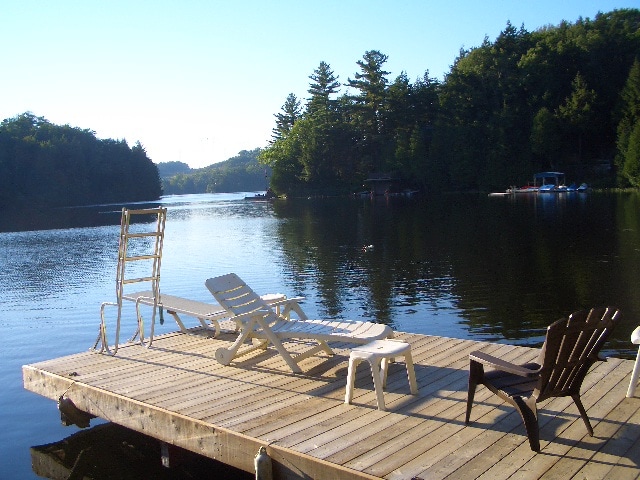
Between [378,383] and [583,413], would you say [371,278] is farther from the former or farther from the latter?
[583,413]

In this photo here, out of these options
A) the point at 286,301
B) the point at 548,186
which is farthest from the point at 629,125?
the point at 286,301

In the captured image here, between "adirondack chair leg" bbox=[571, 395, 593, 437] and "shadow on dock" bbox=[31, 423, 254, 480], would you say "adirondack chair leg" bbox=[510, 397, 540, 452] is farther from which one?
"shadow on dock" bbox=[31, 423, 254, 480]

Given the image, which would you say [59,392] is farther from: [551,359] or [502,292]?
[502,292]

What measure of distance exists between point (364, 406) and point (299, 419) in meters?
0.60

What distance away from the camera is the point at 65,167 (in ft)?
368

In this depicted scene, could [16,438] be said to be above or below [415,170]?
below

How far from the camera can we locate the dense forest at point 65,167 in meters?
102

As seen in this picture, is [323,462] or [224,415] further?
[224,415]

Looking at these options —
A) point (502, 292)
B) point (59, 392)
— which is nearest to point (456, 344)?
point (59, 392)

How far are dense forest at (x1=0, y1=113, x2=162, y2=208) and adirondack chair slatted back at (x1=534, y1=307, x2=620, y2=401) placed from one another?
10264 centimetres

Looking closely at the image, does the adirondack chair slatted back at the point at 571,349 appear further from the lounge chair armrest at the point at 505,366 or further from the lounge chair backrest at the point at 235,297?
the lounge chair backrest at the point at 235,297

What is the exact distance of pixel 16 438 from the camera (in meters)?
7.63

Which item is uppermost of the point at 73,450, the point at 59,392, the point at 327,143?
the point at 327,143

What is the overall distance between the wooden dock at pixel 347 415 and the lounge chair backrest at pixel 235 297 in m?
0.63
